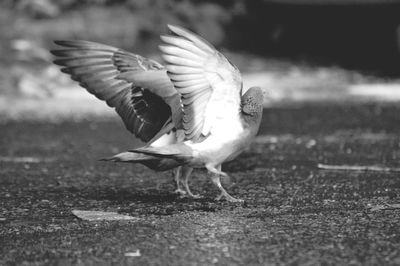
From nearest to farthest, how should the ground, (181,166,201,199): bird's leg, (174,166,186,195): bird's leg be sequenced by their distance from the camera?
the ground
(181,166,201,199): bird's leg
(174,166,186,195): bird's leg

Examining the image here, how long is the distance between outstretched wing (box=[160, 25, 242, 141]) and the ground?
445 millimetres

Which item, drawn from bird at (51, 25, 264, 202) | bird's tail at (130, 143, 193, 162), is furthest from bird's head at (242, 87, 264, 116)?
bird's tail at (130, 143, 193, 162)

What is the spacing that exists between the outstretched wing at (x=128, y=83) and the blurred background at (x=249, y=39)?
501cm

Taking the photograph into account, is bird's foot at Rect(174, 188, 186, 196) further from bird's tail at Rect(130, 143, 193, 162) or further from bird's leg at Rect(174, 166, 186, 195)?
bird's tail at Rect(130, 143, 193, 162)

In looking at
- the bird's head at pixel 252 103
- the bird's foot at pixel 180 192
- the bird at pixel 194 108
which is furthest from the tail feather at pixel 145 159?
the bird's head at pixel 252 103

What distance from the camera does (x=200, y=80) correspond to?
407 centimetres

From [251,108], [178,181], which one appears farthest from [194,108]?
[178,181]

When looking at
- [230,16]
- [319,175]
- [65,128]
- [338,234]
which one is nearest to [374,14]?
[230,16]

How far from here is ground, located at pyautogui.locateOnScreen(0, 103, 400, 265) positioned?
10.3 ft

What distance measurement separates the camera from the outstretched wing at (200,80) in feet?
13.1

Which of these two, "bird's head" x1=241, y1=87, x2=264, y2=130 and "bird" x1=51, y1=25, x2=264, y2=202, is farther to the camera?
"bird's head" x1=241, y1=87, x2=264, y2=130

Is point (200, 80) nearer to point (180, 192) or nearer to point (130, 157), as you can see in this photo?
point (130, 157)

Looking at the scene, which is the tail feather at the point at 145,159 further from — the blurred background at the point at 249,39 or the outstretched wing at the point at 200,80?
the blurred background at the point at 249,39

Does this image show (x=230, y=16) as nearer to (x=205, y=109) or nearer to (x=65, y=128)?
(x=65, y=128)
